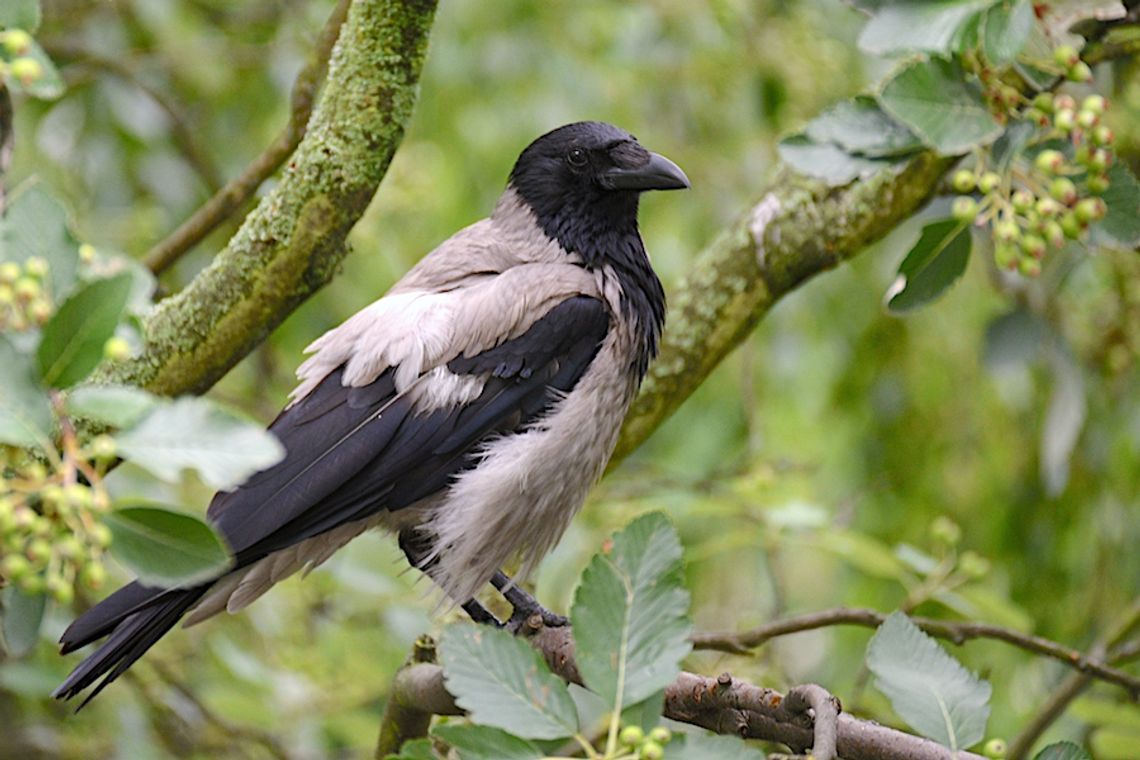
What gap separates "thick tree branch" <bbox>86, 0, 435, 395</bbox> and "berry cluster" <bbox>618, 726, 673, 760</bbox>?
48.8 inches

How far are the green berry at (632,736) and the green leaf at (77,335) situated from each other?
2.05 feet

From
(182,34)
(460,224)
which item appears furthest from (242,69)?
(460,224)

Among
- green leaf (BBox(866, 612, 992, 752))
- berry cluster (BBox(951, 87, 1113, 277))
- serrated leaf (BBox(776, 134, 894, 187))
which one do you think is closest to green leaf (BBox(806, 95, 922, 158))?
serrated leaf (BBox(776, 134, 894, 187))

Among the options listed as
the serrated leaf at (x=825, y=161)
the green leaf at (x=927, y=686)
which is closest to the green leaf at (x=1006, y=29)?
the serrated leaf at (x=825, y=161)

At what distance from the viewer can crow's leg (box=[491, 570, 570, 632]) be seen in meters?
2.92

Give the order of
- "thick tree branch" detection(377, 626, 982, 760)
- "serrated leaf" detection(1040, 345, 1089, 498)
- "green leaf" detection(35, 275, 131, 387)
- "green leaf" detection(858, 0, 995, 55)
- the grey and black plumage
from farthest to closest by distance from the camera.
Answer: "serrated leaf" detection(1040, 345, 1089, 498)
the grey and black plumage
"green leaf" detection(858, 0, 995, 55)
"thick tree branch" detection(377, 626, 982, 760)
"green leaf" detection(35, 275, 131, 387)

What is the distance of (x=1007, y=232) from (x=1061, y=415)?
154 cm

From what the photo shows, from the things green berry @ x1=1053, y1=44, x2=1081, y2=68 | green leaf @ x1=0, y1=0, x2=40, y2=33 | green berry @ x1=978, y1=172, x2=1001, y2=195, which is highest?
green leaf @ x1=0, y1=0, x2=40, y2=33

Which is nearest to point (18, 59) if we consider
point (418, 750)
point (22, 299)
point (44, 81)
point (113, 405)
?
point (44, 81)

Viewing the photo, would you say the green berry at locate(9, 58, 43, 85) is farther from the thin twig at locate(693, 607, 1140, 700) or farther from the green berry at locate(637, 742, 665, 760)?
the thin twig at locate(693, 607, 1140, 700)

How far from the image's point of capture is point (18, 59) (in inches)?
63.5

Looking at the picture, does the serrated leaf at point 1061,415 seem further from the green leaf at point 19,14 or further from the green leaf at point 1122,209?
the green leaf at point 19,14

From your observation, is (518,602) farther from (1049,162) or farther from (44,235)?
(44,235)

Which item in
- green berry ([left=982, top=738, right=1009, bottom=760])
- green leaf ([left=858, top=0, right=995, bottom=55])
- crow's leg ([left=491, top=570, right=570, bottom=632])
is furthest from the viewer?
crow's leg ([left=491, top=570, right=570, bottom=632])
